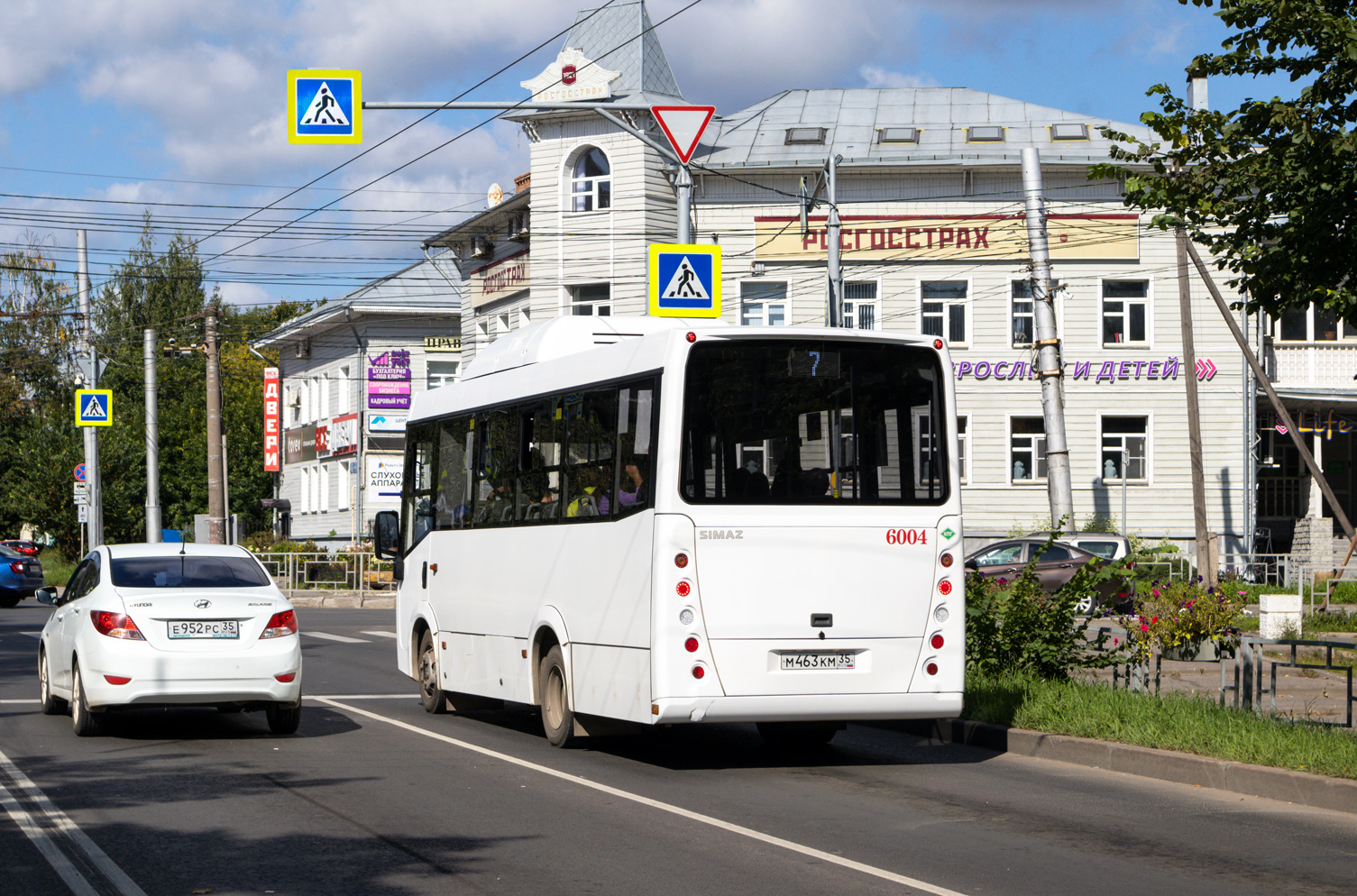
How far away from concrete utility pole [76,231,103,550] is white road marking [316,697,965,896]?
33.1 m

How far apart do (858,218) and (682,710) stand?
104 ft

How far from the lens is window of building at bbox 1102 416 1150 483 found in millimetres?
41219

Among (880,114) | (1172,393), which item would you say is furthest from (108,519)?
(1172,393)

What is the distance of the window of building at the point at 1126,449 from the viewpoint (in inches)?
1623

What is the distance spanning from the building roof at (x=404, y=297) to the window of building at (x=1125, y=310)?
25038 millimetres

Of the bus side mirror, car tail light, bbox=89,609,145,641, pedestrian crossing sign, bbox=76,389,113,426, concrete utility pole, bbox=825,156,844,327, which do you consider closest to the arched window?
pedestrian crossing sign, bbox=76,389,113,426

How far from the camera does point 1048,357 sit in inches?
1150

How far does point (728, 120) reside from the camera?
44906mm

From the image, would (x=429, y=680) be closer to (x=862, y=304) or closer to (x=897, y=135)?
(x=862, y=304)

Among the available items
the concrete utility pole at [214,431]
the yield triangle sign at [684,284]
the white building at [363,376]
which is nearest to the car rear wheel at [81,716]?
the yield triangle sign at [684,284]

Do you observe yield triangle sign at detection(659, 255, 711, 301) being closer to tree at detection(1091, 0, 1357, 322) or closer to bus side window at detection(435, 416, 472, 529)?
bus side window at detection(435, 416, 472, 529)

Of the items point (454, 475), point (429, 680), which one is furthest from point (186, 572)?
point (429, 680)

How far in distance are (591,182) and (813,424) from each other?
3227 centimetres

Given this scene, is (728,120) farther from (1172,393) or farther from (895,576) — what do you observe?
(895,576)
